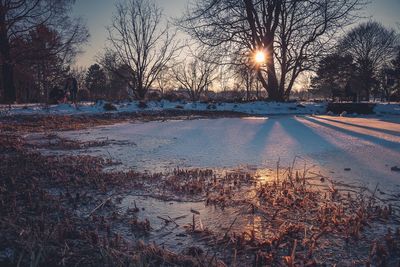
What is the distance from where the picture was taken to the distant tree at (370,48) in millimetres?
36031

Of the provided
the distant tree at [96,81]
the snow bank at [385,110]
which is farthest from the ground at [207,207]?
the distant tree at [96,81]

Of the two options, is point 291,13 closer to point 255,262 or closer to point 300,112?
point 300,112

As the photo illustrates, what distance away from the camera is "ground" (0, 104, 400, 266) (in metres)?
1.28

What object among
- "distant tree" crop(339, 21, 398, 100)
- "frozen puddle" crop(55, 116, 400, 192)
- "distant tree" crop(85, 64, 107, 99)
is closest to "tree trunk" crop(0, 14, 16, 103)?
"frozen puddle" crop(55, 116, 400, 192)

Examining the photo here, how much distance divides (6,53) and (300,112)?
13.7 meters

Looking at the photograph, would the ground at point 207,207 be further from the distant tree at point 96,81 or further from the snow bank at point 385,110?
the distant tree at point 96,81

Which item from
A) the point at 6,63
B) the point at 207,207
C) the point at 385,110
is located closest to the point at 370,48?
the point at 385,110

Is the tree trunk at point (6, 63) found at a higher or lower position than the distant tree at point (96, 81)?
lower

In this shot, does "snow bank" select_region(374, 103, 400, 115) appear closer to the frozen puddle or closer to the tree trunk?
the frozen puddle

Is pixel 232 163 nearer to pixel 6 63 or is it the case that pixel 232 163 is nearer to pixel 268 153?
pixel 268 153

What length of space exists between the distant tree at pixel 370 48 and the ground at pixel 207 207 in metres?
37.8

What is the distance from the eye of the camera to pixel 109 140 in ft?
15.2

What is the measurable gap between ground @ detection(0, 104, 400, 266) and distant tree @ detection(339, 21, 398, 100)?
37796mm

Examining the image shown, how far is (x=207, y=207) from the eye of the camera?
1.89 m
